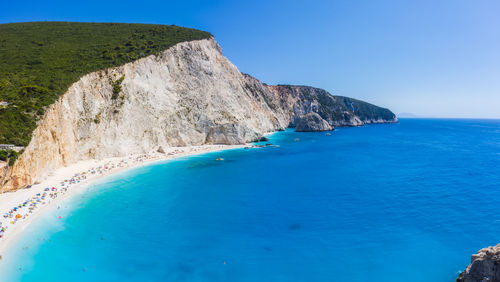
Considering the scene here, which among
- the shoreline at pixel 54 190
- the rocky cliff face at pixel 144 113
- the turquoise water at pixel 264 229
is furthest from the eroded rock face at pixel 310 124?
the turquoise water at pixel 264 229

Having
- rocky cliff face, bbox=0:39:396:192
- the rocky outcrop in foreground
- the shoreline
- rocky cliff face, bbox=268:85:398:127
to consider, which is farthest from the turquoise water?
rocky cliff face, bbox=268:85:398:127

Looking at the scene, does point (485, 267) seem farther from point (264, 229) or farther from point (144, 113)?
point (144, 113)

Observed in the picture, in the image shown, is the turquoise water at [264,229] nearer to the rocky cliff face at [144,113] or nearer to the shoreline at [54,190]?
the shoreline at [54,190]

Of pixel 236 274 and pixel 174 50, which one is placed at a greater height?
pixel 174 50

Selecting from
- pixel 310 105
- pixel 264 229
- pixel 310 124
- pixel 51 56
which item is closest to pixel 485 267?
pixel 264 229

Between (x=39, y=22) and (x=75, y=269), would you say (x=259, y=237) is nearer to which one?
(x=75, y=269)

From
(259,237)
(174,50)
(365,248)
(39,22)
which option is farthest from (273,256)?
(39,22)

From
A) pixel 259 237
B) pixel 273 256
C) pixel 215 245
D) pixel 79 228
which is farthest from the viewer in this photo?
pixel 79 228

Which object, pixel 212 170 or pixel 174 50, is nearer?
pixel 212 170
